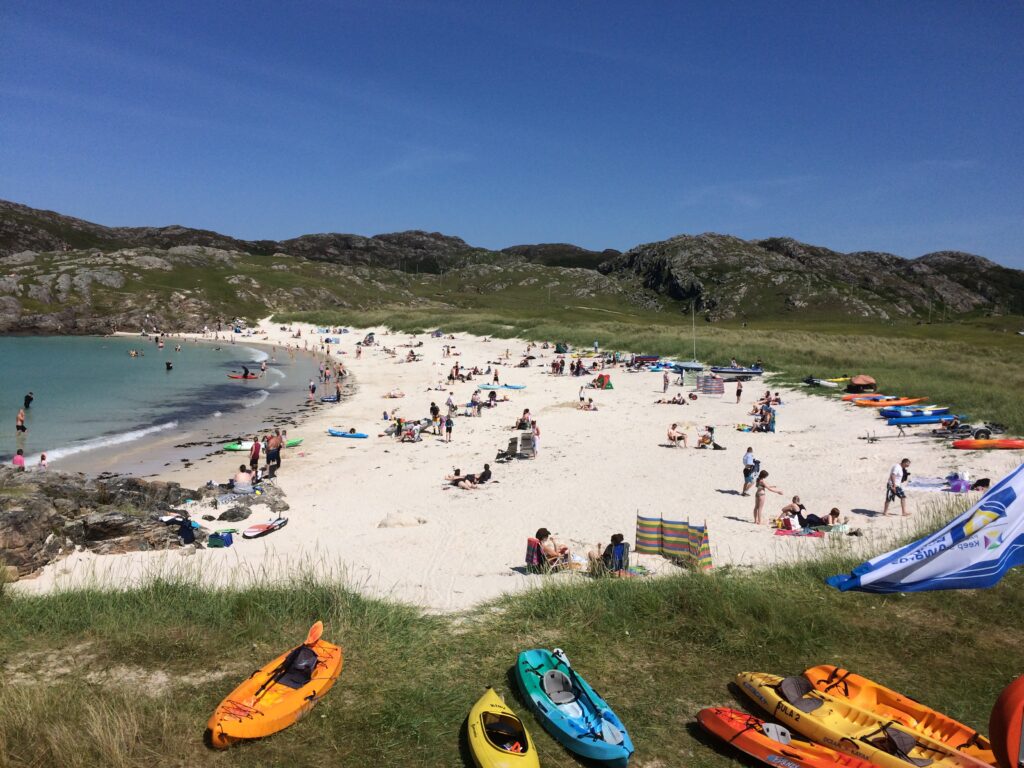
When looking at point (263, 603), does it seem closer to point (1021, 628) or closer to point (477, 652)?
point (477, 652)

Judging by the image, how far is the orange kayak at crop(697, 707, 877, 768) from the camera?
563 cm

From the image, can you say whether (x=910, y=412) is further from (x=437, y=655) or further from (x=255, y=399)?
(x=255, y=399)

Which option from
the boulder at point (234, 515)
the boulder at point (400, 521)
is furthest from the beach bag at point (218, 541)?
the boulder at point (400, 521)

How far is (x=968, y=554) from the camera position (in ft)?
27.5

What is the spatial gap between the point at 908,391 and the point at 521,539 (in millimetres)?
24811

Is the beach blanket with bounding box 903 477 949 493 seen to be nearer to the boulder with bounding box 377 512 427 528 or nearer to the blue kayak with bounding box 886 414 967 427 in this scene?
the blue kayak with bounding box 886 414 967 427

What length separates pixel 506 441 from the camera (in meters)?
25.6

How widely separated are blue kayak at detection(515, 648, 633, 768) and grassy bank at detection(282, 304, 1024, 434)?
22.0 m

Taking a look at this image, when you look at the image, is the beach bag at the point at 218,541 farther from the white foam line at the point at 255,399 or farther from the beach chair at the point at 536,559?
the white foam line at the point at 255,399

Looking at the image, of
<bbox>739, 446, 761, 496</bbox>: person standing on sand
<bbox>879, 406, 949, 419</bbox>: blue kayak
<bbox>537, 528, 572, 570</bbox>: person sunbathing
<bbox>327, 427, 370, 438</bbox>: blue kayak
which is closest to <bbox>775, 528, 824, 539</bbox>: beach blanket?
<bbox>739, 446, 761, 496</bbox>: person standing on sand

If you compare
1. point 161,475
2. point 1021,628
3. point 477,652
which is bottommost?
point 161,475

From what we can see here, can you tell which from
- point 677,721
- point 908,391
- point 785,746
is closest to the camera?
point 785,746

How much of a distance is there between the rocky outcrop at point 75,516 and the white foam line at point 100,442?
23.0 ft

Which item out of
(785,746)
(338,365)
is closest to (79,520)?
(785,746)
